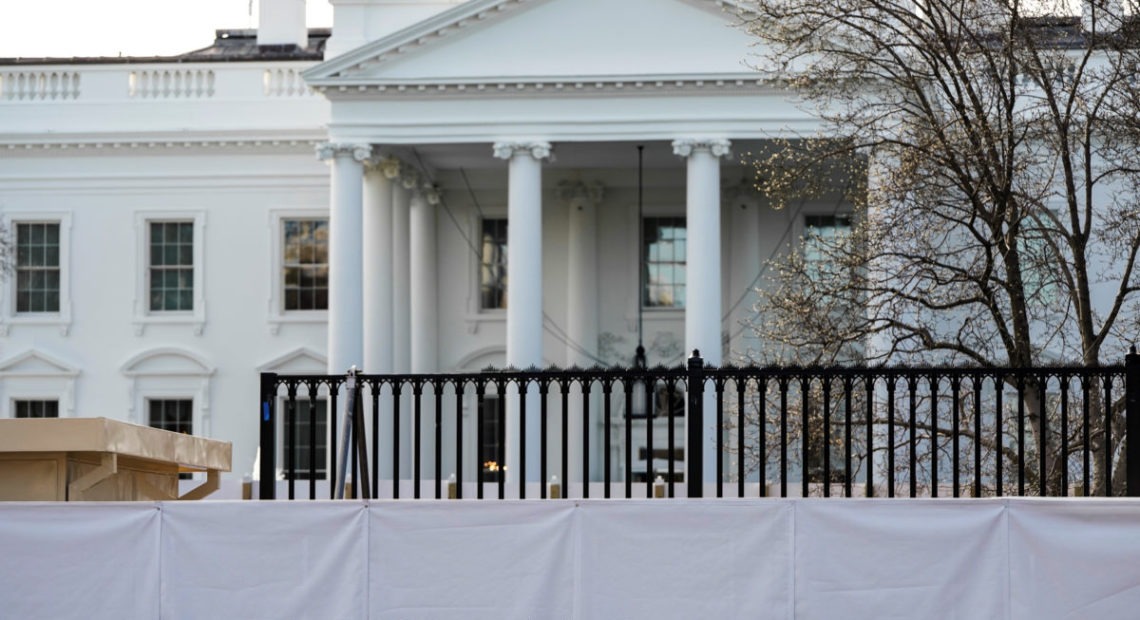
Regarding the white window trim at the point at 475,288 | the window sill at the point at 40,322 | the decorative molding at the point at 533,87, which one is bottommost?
the window sill at the point at 40,322

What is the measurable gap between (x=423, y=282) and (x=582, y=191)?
4.04m

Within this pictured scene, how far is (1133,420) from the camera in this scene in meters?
11.1

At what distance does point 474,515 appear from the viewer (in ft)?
32.9

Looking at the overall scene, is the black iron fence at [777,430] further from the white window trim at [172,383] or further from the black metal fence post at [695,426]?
the white window trim at [172,383]

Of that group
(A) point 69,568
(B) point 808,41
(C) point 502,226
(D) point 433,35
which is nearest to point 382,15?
(D) point 433,35

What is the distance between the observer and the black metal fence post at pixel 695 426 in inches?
440

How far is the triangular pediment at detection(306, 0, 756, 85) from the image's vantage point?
32.8 meters

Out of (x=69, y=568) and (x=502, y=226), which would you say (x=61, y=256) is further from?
(x=69, y=568)

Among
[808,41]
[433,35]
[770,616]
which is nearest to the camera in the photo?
[770,616]

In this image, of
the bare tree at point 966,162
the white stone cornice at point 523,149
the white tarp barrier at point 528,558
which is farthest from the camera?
the white stone cornice at point 523,149

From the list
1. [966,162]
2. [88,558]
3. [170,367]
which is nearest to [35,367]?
[170,367]

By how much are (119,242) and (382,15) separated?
8.05m

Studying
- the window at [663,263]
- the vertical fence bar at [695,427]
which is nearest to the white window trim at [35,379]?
the window at [663,263]

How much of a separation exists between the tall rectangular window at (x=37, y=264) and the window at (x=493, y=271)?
949 centimetres
